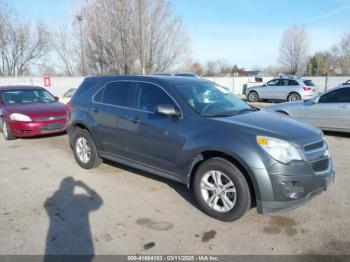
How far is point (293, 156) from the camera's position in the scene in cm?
338

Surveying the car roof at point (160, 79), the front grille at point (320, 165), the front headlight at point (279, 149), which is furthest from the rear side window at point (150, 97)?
the front grille at point (320, 165)

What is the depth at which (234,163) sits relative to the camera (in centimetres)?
360

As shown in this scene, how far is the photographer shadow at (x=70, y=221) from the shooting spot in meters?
3.13

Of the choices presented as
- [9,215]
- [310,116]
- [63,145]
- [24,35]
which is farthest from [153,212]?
[24,35]

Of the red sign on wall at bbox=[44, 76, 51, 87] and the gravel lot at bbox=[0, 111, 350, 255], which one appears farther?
the red sign on wall at bbox=[44, 76, 51, 87]

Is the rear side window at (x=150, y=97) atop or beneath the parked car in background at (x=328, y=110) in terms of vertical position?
atop

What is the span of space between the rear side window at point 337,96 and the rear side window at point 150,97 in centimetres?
604

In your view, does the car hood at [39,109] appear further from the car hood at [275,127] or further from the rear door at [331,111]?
the rear door at [331,111]

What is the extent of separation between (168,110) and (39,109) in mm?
5597

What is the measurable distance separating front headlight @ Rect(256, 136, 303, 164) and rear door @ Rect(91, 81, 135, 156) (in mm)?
2130

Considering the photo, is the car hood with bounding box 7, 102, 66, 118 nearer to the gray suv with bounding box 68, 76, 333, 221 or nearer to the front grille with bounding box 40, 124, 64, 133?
the front grille with bounding box 40, 124, 64, 133

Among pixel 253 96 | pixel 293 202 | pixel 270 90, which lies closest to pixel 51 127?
pixel 293 202

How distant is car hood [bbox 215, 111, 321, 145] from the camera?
138 inches

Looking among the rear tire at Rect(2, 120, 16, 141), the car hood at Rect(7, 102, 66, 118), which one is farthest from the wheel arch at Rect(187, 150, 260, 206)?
the rear tire at Rect(2, 120, 16, 141)
